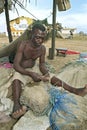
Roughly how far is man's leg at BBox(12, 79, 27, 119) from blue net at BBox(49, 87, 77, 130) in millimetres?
429

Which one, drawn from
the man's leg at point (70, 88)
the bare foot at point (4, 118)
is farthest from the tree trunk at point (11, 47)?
the bare foot at point (4, 118)

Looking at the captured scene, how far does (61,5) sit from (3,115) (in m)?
5.95

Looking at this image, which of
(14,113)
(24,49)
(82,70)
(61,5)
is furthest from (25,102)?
(61,5)

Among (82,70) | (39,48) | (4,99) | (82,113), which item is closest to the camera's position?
(82,113)

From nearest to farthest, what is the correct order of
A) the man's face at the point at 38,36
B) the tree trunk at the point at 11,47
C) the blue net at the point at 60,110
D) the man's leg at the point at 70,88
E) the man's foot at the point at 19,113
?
the blue net at the point at 60,110, the man's foot at the point at 19,113, the man's leg at the point at 70,88, the man's face at the point at 38,36, the tree trunk at the point at 11,47

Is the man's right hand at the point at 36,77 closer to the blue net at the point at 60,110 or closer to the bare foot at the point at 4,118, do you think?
the blue net at the point at 60,110

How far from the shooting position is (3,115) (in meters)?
4.86

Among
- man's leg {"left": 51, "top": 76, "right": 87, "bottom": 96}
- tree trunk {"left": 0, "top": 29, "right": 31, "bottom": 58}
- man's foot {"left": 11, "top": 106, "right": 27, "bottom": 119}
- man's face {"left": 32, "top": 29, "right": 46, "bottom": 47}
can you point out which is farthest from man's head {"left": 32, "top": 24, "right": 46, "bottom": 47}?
tree trunk {"left": 0, "top": 29, "right": 31, "bottom": 58}

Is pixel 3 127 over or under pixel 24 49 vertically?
under

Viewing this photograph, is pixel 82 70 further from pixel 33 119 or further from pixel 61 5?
pixel 61 5

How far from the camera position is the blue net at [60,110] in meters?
4.51

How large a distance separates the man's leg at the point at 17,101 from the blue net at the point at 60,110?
0.43m

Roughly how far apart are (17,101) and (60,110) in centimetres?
67

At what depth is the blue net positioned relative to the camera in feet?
14.8
